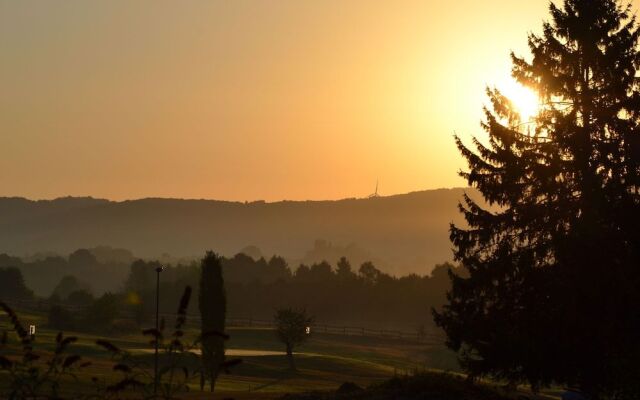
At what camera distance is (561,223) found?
33.3m

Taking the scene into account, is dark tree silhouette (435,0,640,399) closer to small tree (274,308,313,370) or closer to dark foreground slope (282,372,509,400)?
A: dark foreground slope (282,372,509,400)

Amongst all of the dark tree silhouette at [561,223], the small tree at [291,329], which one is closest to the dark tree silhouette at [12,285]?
the small tree at [291,329]

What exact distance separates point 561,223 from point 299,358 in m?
61.0

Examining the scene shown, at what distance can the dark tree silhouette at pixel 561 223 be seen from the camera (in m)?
30.8

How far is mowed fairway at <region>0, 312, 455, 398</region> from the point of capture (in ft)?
228

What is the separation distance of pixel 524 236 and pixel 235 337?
84.3 m

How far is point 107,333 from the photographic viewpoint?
108500mm

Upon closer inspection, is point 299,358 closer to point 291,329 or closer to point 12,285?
point 291,329

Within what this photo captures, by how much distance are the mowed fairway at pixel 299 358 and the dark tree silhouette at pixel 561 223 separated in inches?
775

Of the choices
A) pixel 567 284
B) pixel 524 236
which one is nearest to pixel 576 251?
pixel 567 284

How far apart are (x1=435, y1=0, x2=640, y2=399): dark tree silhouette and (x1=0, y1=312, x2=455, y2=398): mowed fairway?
64.6 feet

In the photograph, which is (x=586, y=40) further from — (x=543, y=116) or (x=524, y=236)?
(x=524, y=236)

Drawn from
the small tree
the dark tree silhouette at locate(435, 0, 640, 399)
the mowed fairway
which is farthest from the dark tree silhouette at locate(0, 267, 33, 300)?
the dark tree silhouette at locate(435, 0, 640, 399)

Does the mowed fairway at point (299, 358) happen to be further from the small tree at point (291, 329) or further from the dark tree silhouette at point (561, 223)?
the dark tree silhouette at point (561, 223)
